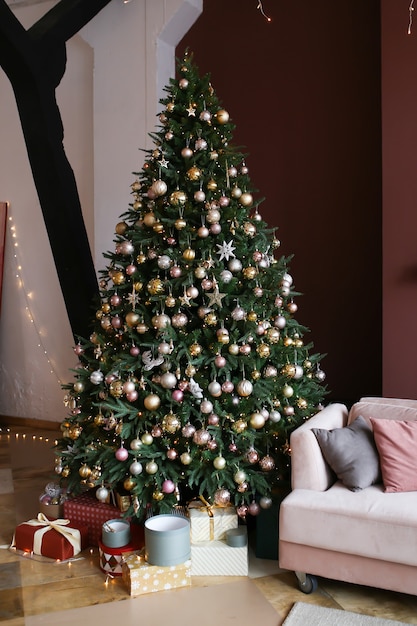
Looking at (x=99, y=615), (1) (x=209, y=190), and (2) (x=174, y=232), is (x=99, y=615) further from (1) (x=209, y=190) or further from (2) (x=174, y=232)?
(1) (x=209, y=190)

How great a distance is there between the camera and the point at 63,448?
11.3 ft

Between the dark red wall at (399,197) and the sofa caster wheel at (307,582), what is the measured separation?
1553 mm

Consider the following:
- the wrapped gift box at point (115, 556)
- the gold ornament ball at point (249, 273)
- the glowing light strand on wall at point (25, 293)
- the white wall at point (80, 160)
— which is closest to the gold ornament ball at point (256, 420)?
the gold ornament ball at point (249, 273)

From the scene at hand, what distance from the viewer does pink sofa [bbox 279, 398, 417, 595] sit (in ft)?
7.98

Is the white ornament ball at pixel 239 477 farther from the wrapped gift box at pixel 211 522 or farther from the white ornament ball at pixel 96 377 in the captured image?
the white ornament ball at pixel 96 377

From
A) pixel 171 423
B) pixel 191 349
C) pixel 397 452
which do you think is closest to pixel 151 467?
pixel 171 423

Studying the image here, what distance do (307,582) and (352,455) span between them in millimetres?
555

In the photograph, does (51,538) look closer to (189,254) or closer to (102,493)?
(102,493)

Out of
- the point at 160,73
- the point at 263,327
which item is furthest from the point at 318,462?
the point at 160,73

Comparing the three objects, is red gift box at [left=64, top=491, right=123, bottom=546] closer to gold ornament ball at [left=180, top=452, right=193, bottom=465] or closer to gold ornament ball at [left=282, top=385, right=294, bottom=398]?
gold ornament ball at [left=180, top=452, right=193, bottom=465]

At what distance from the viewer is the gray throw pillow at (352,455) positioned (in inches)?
106

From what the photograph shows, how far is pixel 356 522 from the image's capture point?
8.20 ft

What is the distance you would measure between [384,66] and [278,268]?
1.56 metres

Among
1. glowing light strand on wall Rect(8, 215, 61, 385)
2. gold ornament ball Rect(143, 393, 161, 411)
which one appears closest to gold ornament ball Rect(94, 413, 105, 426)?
gold ornament ball Rect(143, 393, 161, 411)
